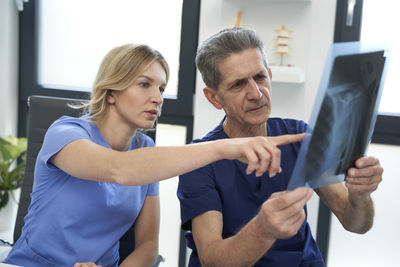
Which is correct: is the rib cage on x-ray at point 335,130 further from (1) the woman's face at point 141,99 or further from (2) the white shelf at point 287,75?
(2) the white shelf at point 287,75

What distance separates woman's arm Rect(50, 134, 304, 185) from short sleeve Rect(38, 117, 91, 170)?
24 millimetres

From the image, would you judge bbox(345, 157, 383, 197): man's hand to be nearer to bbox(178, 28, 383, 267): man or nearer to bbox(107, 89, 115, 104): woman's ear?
bbox(178, 28, 383, 267): man

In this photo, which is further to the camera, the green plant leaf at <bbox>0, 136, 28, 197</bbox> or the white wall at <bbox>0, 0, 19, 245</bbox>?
the white wall at <bbox>0, 0, 19, 245</bbox>

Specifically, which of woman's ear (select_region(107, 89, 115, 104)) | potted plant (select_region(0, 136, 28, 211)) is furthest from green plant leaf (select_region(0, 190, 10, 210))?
woman's ear (select_region(107, 89, 115, 104))

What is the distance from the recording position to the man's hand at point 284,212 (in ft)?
3.45

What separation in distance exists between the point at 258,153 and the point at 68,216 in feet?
2.15

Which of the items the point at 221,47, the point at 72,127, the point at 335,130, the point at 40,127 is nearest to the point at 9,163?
the point at 40,127

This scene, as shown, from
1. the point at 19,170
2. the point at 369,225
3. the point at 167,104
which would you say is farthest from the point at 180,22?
the point at 369,225

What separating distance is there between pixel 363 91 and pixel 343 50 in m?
0.16

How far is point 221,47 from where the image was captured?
4.78 feet

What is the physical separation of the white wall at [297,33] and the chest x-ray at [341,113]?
1.26 metres

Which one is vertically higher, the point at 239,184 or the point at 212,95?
the point at 212,95

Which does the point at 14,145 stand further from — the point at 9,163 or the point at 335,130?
the point at 335,130

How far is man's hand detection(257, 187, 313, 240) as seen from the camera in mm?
1053
